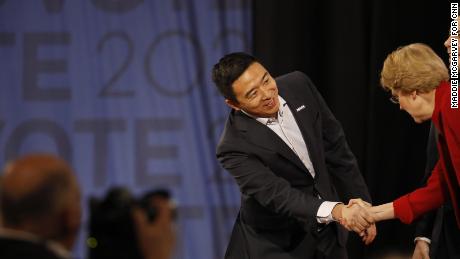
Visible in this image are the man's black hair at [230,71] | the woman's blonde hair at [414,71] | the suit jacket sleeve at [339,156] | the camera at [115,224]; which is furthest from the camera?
the suit jacket sleeve at [339,156]

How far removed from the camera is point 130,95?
14.6 ft

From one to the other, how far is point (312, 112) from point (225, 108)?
52.5 inches

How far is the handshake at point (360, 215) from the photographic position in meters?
2.96

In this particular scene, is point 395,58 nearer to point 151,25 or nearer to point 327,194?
point 327,194

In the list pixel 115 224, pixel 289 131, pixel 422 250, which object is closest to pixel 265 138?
pixel 289 131

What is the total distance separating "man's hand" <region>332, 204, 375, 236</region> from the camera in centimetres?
295

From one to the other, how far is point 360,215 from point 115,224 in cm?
161

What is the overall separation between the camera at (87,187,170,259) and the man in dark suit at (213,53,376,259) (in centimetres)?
142

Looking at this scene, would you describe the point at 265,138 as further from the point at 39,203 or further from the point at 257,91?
the point at 39,203

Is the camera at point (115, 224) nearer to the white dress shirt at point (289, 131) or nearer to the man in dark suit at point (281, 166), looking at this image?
the man in dark suit at point (281, 166)

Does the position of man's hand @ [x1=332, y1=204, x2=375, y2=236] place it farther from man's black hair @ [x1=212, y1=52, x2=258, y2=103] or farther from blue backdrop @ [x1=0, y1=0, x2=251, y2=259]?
blue backdrop @ [x1=0, y1=0, x2=251, y2=259]

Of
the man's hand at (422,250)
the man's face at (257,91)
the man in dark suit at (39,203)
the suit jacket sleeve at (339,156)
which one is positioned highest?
the man's face at (257,91)

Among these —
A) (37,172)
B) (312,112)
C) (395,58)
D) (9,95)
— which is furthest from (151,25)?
(37,172)

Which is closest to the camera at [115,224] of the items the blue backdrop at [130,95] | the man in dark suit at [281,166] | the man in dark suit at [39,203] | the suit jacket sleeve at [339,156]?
the man in dark suit at [39,203]
